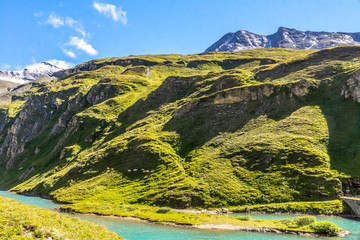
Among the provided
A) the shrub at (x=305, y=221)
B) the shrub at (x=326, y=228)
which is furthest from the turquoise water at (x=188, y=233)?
the shrub at (x=305, y=221)

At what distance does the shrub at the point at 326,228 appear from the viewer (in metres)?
42.9

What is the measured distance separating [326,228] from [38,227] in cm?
4682

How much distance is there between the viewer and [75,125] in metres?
174

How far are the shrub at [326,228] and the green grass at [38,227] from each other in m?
39.6

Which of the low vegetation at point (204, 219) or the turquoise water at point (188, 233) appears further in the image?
the low vegetation at point (204, 219)

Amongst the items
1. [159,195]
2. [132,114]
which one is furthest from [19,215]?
[132,114]

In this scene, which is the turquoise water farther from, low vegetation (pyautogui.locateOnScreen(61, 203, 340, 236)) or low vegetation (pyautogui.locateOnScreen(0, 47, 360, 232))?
low vegetation (pyautogui.locateOnScreen(0, 47, 360, 232))

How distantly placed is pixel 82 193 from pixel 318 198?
3028 inches

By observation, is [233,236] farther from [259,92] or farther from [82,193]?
[259,92]

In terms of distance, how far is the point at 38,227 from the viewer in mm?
19531

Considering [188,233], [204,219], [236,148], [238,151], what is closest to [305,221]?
[204,219]

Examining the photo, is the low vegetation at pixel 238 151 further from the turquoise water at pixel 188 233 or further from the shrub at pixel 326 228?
the shrub at pixel 326 228

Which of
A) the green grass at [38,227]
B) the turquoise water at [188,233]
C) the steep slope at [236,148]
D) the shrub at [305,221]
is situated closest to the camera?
the green grass at [38,227]

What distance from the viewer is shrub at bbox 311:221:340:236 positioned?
4291 centimetres
